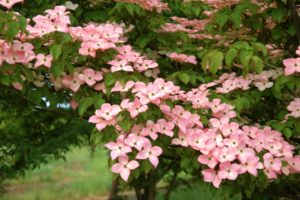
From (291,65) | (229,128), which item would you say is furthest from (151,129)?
(291,65)

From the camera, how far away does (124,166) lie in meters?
1.33

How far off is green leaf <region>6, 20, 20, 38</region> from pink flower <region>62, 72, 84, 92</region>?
1.33ft

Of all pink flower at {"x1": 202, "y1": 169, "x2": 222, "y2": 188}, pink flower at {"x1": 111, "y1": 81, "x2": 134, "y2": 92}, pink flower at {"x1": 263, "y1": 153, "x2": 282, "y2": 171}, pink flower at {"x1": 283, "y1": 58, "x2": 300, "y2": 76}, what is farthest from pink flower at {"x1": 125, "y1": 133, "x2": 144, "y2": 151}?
pink flower at {"x1": 283, "y1": 58, "x2": 300, "y2": 76}

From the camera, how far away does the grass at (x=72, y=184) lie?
6.59 metres

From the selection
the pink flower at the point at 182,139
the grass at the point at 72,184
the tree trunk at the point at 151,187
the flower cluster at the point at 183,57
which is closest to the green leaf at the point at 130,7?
the flower cluster at the point at 183,57

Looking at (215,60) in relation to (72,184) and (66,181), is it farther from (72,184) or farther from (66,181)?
(66,181)

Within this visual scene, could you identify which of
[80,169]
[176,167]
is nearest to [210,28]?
[176,167]

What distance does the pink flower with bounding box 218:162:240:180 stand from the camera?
1382 millimetres

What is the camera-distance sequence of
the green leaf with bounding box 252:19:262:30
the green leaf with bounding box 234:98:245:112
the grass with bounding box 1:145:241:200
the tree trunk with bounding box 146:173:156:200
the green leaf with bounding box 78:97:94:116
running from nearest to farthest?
the green leaf with bounding box 78:97:94:116, the green leaf with bounding box 234:98:245:112, the green leaf with bounding box 252:19:262:30, the tree trunk with bounding box 146:173:156:200, the grass with bounding box 1:145:241:200

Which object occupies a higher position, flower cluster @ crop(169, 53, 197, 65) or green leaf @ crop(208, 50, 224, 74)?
green leaf @ crop(208, 50, 224, 74)

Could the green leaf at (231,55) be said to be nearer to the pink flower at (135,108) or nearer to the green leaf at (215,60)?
the green leaf at (215,60)

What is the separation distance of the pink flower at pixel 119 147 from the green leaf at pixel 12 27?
2.02ft

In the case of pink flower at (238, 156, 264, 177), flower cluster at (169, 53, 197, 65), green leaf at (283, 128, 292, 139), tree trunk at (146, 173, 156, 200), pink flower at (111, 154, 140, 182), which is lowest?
tree trunk at (146, 173, 156, 200)

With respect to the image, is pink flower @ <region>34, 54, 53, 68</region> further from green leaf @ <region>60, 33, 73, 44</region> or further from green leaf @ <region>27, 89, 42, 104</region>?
green leaf @ <region>27, 89, 42, 104</region>
